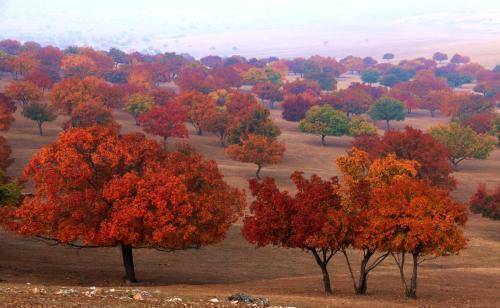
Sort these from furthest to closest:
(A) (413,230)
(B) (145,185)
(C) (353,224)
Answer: (B) (145,185), (C) (353,224), (A) (413,230)

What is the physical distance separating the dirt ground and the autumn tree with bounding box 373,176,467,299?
10.9 feet

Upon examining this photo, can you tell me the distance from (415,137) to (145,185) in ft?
194

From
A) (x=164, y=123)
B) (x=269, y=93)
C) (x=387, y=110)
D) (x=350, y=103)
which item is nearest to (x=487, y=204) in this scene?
(x=164, y=123)

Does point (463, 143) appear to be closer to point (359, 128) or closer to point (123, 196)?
point (359, 128)

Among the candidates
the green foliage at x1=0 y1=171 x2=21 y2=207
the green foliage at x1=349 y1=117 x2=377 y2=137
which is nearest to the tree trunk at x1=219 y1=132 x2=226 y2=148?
the green foliage at x1=349 y1=117 x2=377 y2=137

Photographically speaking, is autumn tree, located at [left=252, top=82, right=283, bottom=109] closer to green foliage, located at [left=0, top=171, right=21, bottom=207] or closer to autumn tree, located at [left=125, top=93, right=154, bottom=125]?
autumn tree, located at [left=125, top=93, right=154, bottom=125]

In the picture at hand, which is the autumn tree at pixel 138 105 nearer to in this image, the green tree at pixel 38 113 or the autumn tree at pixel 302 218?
the green tree at pixel 38 113

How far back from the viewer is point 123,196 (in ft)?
128

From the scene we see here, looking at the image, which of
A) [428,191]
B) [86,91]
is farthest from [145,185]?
[86,91]

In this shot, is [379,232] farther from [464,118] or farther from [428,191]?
[464,118]

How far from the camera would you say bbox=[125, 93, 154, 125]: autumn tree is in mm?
143875

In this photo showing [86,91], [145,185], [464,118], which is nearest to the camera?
[145,185]

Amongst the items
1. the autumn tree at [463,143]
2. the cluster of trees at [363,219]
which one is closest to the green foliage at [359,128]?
the autumn tree at [463,143]

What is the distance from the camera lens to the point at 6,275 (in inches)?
1594
